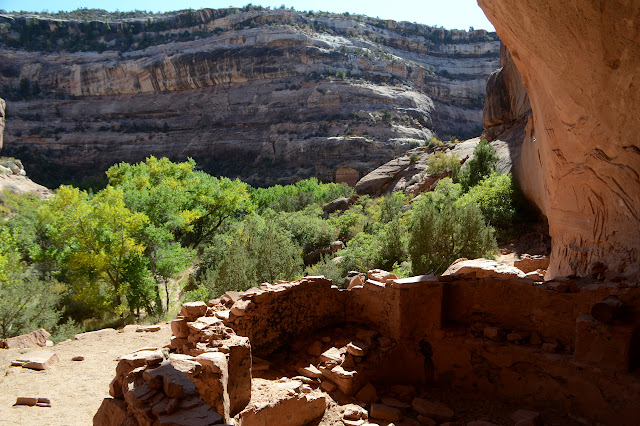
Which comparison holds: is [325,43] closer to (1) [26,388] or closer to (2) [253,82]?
(2) [253,82]

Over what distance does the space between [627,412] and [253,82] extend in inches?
2432

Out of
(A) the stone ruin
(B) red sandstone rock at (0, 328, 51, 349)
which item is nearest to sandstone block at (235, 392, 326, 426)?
(A) the stone ruin

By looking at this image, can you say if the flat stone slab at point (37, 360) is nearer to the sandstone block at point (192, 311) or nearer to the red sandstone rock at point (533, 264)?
the sandstone block at point (192, 311)

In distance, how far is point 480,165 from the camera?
72.1ft

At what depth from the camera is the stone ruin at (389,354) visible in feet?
15.6

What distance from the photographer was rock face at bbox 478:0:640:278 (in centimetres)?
576

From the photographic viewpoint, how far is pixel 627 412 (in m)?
4.99

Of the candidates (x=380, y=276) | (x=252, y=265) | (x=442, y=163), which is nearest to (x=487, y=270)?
(x=380, y=276)

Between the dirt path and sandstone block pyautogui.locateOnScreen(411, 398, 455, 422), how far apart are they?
4.49 m

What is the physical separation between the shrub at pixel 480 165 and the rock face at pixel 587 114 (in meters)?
13.5

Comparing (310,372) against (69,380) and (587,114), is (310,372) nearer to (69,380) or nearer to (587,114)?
(69,380)

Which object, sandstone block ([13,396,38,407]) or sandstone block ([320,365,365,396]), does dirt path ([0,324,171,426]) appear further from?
sandstone block ([320,365,365,396])

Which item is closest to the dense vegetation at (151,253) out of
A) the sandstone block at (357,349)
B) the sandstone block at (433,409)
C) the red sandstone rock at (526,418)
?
the sandstone block at (357,349)

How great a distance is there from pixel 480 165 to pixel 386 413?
60.9 feet
